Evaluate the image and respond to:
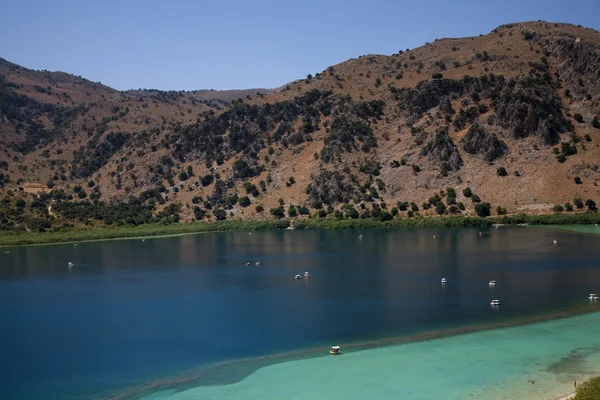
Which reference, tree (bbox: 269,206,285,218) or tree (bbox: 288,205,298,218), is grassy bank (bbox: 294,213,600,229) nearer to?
tree (bbox: 288,205,298,218)

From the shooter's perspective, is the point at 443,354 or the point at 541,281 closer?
the point at 443,354

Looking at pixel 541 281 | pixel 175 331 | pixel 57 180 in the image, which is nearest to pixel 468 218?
pixel 541 281

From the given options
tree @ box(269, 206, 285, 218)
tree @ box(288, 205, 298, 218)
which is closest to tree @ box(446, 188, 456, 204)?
tree @ box(288, 205, 298, 218)

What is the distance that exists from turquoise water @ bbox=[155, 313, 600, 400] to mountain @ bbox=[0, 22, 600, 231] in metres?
78.5

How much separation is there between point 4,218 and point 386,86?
95413 mm

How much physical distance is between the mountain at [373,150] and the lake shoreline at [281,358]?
232 feet

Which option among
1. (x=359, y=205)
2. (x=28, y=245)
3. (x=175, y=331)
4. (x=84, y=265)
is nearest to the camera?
(x=175, y=331)

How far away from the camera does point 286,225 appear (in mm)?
131250

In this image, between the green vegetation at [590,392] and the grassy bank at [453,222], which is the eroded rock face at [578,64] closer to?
the grassy bank at [453,222]

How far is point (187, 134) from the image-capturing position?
172 metres

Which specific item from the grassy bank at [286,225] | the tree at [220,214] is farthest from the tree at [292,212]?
the tree at [220,214]

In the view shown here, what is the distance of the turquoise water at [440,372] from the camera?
1451 inches

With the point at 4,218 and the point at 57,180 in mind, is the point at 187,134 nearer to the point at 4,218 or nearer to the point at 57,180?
the point at 57,180

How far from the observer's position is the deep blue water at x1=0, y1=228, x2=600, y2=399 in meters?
46.2
